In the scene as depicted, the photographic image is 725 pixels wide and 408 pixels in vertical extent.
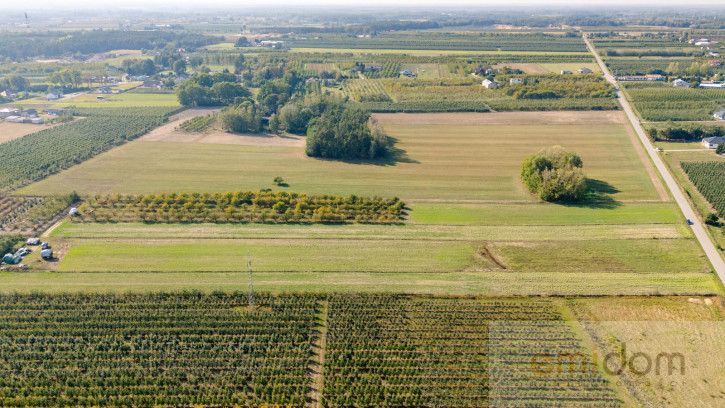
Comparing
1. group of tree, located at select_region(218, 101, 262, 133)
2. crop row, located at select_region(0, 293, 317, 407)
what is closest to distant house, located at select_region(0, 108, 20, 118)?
group of tree, located at select_region(218, 101, 262, 133)

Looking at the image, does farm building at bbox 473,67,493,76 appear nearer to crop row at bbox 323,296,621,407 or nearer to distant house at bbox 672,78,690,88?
distant house at bbox 672,78,690,88

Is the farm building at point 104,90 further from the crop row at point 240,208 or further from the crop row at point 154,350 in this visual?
the crop row at point 154,350

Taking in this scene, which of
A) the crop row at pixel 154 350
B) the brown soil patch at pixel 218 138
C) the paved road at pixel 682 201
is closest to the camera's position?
the crop row at pixel 154 350

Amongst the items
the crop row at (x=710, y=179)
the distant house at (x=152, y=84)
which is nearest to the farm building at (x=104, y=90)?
the distant house at (x=152, y=84)

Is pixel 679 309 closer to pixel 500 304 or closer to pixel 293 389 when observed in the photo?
pixel 500 304

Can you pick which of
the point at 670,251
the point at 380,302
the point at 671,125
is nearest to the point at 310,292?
the point at 380,302

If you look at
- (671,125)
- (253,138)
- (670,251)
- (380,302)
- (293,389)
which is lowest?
(293,389)

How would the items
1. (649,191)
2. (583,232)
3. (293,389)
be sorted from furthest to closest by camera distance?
(649,191), (583,232), (293,389)
